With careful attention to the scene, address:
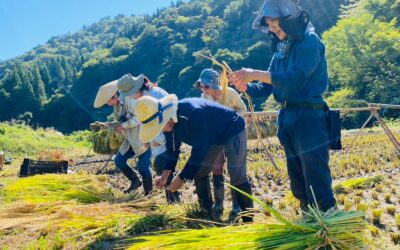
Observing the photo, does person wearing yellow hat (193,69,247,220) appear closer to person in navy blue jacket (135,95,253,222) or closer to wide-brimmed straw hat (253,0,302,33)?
person in navy blue jacket (135,95,253,222)

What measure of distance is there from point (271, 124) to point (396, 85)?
1660cm

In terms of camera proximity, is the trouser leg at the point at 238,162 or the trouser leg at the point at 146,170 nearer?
the trouser leg at the point at 238,162

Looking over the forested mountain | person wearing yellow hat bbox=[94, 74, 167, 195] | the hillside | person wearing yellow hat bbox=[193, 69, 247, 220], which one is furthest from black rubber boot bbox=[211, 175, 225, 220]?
the hillside

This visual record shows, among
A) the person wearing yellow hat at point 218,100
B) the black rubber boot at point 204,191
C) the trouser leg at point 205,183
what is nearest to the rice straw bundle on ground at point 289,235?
the trouser leg at point 205,183

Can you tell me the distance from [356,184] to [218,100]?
2001 millimetres

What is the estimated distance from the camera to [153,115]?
2941 millimetres

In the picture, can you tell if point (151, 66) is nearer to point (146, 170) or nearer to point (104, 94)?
point (104, 94)

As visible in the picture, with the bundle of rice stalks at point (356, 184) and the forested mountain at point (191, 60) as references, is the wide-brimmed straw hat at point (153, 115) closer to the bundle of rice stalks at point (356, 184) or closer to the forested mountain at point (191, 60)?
the bundle of rice stalks at point (356, 184)

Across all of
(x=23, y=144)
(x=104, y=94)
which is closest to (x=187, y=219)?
(x=104, y=94)

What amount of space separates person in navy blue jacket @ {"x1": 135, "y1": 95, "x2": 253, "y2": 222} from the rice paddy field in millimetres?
332

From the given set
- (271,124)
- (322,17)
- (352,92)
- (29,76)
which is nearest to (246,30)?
(322,17)

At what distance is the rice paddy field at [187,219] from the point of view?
2.12m

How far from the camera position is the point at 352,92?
28172 mm

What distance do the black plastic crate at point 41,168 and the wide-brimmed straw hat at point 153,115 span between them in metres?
5.04
